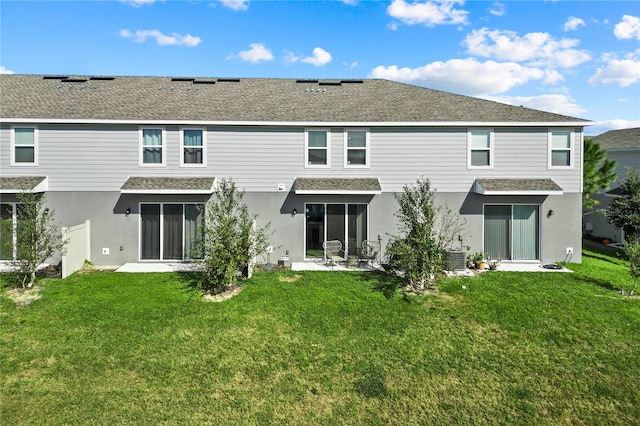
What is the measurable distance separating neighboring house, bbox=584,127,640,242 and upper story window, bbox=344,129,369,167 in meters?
15.1

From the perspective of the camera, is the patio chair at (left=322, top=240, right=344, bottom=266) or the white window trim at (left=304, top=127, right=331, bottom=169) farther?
the white window trim at (left=304, top=127, right=331, bottom=169)

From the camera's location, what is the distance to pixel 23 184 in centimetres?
1267

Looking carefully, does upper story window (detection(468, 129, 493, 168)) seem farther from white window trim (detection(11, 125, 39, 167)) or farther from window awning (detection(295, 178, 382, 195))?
white window trim (detection(11, 125, 39, 167))

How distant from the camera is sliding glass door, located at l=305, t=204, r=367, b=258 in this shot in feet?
45.6

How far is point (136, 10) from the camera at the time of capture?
50.0ft

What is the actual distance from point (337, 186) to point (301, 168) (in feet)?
5.75

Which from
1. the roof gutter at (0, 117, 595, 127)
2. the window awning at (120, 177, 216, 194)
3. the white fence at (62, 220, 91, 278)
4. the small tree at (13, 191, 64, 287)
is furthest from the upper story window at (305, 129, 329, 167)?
the small tree at (13, 191, 64, 287)

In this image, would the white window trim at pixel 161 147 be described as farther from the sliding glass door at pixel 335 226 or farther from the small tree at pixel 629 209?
the small tree at pixel 629 209

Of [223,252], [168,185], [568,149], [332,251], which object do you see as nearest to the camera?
[223,252]

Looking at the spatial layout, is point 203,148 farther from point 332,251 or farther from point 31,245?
point 332,251

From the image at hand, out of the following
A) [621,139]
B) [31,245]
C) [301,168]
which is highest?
[621,139]

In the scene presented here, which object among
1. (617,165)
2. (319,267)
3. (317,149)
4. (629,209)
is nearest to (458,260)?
(319,267)

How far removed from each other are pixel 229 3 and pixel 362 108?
7.80 m

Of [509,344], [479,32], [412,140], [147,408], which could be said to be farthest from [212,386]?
[479,32]
